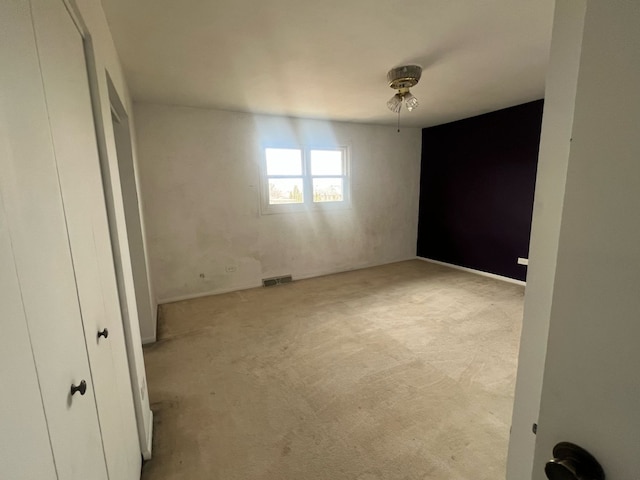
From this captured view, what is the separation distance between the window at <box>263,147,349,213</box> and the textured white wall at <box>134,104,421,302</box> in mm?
138

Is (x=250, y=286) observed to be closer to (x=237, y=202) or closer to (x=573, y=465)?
(x=237, y=202)

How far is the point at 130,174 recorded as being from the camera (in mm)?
2408

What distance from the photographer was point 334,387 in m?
2.04

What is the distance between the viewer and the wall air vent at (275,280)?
420 cm

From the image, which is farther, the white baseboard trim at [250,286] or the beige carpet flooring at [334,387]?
the white baseboard trim at [250,286]

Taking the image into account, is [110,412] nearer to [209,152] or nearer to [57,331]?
[57,331]

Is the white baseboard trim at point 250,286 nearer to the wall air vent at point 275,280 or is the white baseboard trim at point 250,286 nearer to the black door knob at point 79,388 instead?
the wall air vent at point 275,280

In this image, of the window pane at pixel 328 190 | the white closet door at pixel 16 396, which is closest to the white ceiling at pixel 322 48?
the window pane at pixel 328 190

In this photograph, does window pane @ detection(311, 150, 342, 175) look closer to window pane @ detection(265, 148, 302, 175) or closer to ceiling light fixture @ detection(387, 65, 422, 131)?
window pane @ detection(265, 148, 302, 175)

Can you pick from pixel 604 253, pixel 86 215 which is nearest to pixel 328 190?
pixel 86 215

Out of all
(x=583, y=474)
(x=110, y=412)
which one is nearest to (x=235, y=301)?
(x=110, y=412)

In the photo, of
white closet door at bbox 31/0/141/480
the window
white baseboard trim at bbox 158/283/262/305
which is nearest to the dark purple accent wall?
the window

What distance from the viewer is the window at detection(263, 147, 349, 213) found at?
13.5ft

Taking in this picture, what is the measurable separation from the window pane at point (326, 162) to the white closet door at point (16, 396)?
407cm
